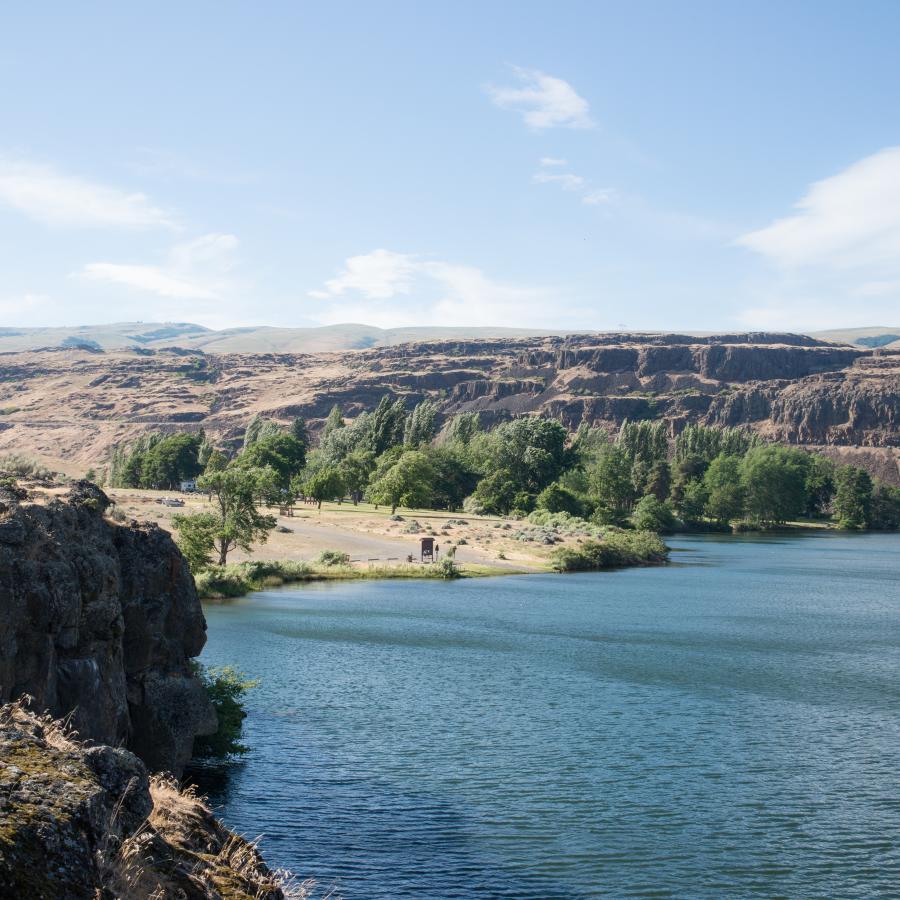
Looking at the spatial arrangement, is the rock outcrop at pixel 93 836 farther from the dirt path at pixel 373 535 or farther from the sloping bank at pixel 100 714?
the dirt path at pixel 373 535

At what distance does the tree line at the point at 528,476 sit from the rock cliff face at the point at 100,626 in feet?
297

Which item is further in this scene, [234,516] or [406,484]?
[406,484]

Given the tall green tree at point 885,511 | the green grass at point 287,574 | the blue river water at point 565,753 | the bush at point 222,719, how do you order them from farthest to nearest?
1. the tall green tree at point 885,511
2. the green grass at point 287,574
3. the bush at point 222,719
4. the blue river water at point 565,753

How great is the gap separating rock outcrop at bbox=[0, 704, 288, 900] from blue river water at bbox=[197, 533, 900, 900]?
10.9 meters

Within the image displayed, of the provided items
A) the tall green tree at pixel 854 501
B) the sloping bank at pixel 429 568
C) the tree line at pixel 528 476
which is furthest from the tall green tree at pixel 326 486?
the tall green tree at pixel 854 501

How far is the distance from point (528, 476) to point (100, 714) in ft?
445

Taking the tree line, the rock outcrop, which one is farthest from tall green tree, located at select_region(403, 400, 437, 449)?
the rock outcrop

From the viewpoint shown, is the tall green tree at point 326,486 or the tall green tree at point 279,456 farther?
the tall green tree at point 279,456

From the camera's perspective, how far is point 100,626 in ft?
73.8

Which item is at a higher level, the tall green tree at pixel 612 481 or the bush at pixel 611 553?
the tall green tree at pixel 612 481

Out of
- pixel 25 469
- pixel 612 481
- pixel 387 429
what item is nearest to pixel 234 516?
pixel 25 469

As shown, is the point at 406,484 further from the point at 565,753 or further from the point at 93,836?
the point at 93,836

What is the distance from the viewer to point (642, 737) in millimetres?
33719

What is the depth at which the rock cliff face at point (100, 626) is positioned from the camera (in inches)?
787
